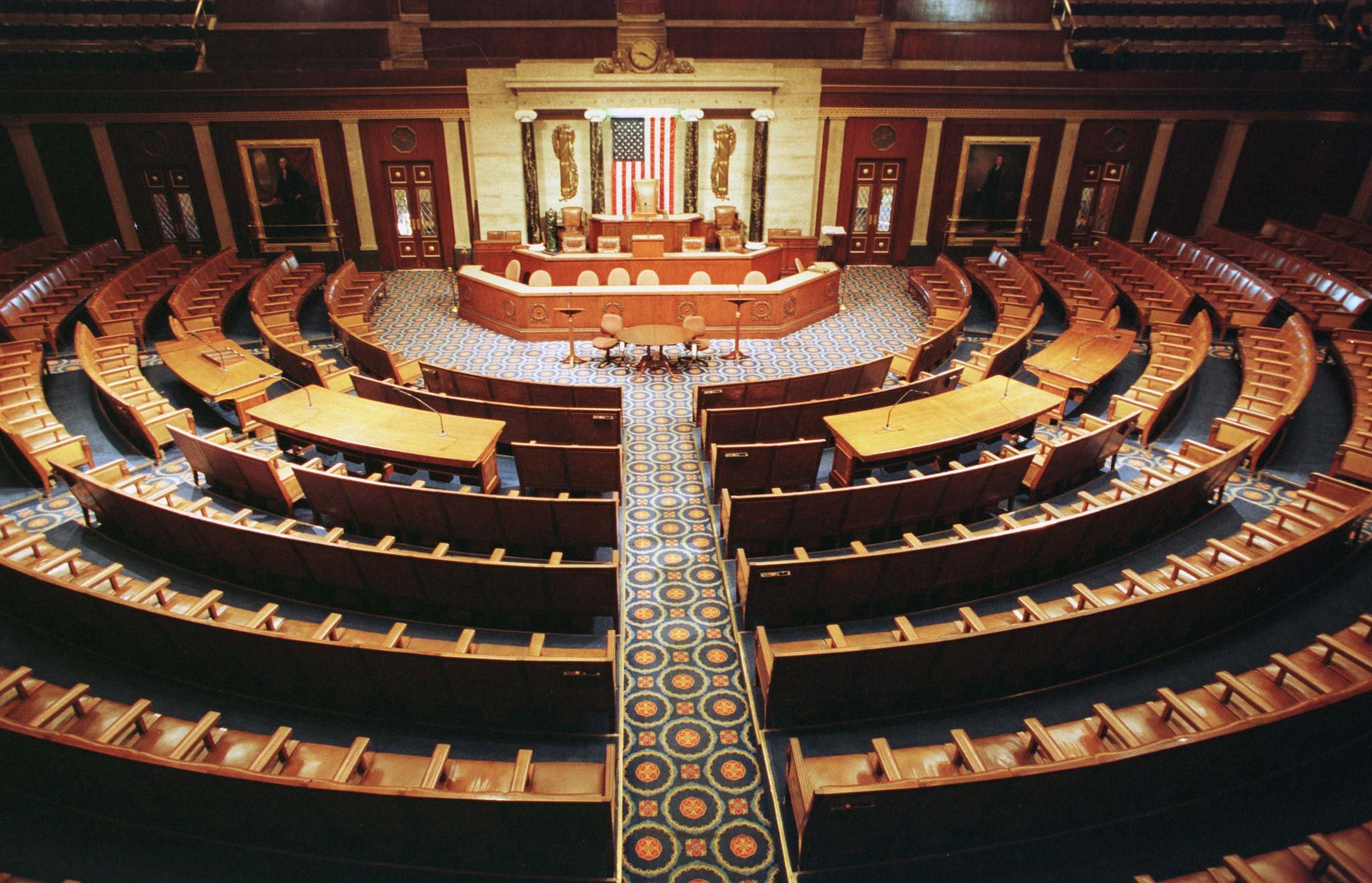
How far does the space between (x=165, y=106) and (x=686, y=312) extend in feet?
34.9

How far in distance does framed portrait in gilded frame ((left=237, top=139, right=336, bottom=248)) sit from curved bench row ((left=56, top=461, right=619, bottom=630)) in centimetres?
1075

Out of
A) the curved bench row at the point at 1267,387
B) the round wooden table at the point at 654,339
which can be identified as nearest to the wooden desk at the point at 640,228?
the round wooden table at the point at 654,339

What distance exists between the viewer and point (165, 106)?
42.1 feet

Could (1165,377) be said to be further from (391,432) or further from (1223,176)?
(1223,176)

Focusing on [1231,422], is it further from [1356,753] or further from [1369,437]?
[1356,753]

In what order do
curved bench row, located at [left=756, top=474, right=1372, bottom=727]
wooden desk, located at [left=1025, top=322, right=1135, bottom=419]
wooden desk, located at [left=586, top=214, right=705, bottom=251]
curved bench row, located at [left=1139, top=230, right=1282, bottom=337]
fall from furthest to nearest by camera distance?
wooden desk, located at [left=586, top=214, right=705, bottom=251]
curved bench row, located at [left=1139, top=230, right=1282, bottom=337]
wooden desk, located at [left=1025, top=322, right=1135, bottom=419]
curved bench row, located at [left=756, top=474, right=1372, bottom=727]

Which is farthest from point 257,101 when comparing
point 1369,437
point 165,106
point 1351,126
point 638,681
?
point 1351,126

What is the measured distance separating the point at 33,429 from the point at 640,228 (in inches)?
360

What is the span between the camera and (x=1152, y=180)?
14.1 metres

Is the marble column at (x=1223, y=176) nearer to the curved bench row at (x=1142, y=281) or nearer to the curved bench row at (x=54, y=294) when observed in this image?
the curved bench row at (x=1142, y=281)

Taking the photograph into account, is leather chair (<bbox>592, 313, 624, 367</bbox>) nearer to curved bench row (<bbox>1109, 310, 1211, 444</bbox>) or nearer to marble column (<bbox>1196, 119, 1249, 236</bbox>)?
curved bench row (<bbox>1109, 310, 1211, 444</bbox>)

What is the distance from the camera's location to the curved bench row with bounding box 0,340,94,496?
5.87 metres

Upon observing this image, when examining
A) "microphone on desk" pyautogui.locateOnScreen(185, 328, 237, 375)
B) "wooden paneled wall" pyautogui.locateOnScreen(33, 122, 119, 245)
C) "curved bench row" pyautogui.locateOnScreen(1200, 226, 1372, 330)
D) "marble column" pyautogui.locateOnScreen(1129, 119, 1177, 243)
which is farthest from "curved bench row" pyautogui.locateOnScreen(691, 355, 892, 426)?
"wooden paneled wall" pyautogui.locateOnScreen(33, 122, 119, 245)

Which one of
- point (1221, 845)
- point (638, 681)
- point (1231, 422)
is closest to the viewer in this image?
point (1221, 845)
